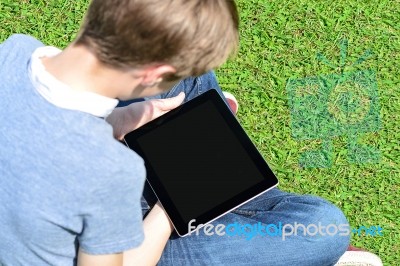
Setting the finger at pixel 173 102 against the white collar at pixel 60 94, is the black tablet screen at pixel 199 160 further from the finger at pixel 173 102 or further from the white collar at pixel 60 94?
the white collar at pixel 60 94

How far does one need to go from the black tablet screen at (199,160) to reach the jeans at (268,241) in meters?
0.08

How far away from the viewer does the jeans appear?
5.31 ft

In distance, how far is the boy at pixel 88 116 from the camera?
3.62ft

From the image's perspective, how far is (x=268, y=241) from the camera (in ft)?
5.39

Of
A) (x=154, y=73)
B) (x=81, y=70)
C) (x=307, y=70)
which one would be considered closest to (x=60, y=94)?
(x=81, y=70)

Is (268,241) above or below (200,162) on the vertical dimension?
below

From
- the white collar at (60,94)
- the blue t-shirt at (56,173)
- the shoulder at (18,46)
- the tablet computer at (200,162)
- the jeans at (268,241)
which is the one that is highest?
the shoulder at (18,46)

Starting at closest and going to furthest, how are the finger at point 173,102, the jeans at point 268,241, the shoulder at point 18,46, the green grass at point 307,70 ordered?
the shoulder at point 18,46, the jeans at point 268,241, the finger at point 173,102, the green grass at point 307,70

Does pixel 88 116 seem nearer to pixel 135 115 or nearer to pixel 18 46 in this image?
pixel 18 46

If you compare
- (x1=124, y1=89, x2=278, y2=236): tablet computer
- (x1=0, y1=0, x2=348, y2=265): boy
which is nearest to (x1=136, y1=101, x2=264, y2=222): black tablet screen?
(x1=124, y1=89, x2=278, y2=236): tablet computer

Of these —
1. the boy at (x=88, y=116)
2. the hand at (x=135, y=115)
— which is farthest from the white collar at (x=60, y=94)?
the hand at (x=135, y=115)

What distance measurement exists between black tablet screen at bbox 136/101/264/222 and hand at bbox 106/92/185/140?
5cm

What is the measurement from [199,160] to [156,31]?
72 centimetres

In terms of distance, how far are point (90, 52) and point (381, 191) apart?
1.51 metres
